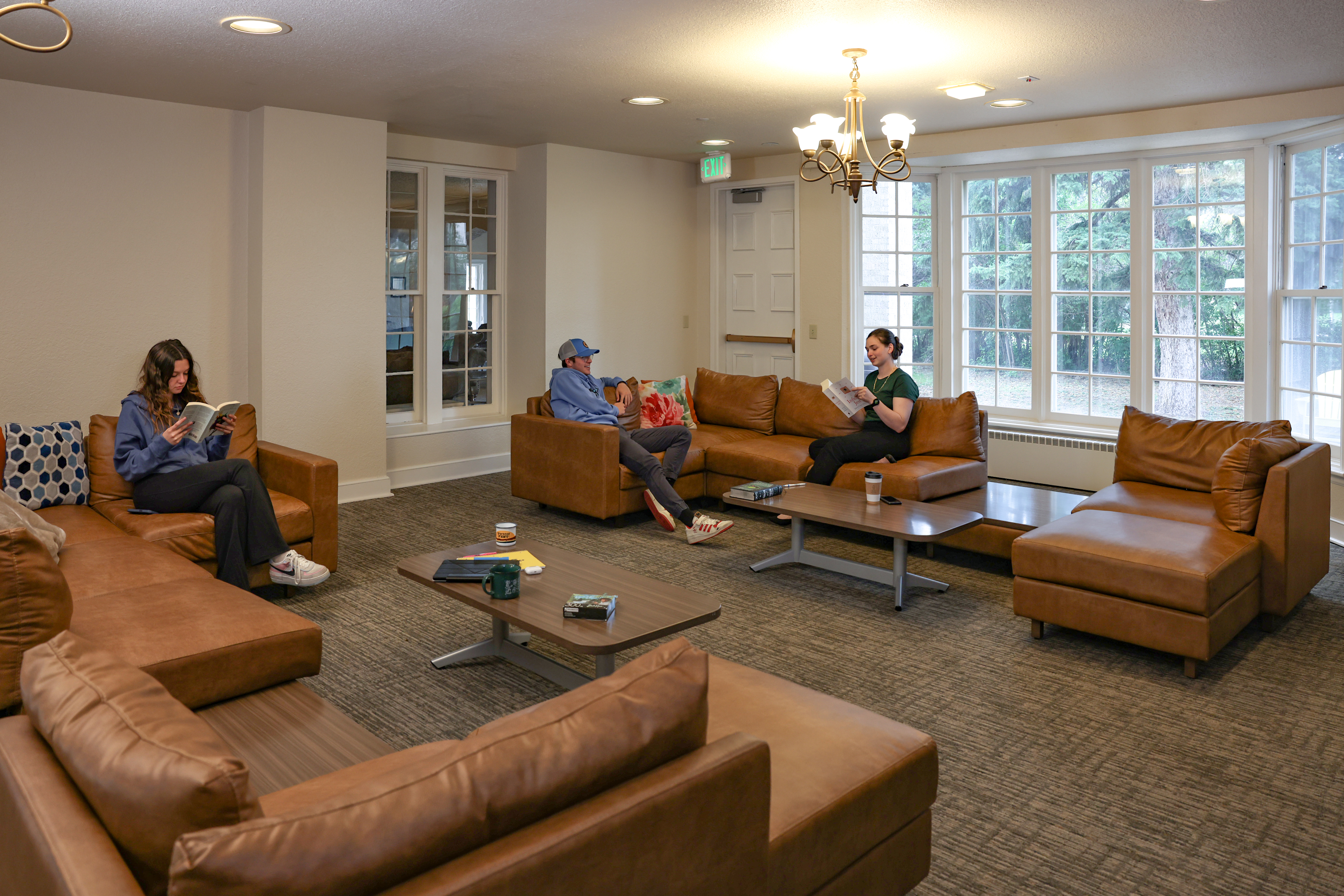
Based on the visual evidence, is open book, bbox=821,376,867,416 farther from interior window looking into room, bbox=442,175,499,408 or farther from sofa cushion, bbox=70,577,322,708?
sofa cushion, bbox=70,577,322,708

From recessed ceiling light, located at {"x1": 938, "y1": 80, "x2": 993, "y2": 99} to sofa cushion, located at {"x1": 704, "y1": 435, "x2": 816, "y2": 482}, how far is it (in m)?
2.22

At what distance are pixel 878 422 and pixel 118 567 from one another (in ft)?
13.5

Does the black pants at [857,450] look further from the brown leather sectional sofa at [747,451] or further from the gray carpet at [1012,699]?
the gray carpet at [1012,699]

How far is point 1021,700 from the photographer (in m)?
3.38

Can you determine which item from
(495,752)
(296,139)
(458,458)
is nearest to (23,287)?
(296,139)

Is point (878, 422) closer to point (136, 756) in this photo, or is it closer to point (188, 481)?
A: point (188, 481)

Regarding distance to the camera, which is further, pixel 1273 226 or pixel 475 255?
pixel 475 255

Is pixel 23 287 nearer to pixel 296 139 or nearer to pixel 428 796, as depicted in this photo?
pixel 296 139

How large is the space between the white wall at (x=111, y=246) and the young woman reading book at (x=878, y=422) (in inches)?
147

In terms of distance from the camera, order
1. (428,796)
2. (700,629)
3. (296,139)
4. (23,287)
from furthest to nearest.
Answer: (296,139) < (23,287) < (700,629) < (428,796)

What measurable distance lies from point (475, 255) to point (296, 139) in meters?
1.84

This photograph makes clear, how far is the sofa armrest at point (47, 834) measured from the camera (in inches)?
49.8

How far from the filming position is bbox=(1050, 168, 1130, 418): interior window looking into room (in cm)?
684

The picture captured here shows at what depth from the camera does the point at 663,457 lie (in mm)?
6172
